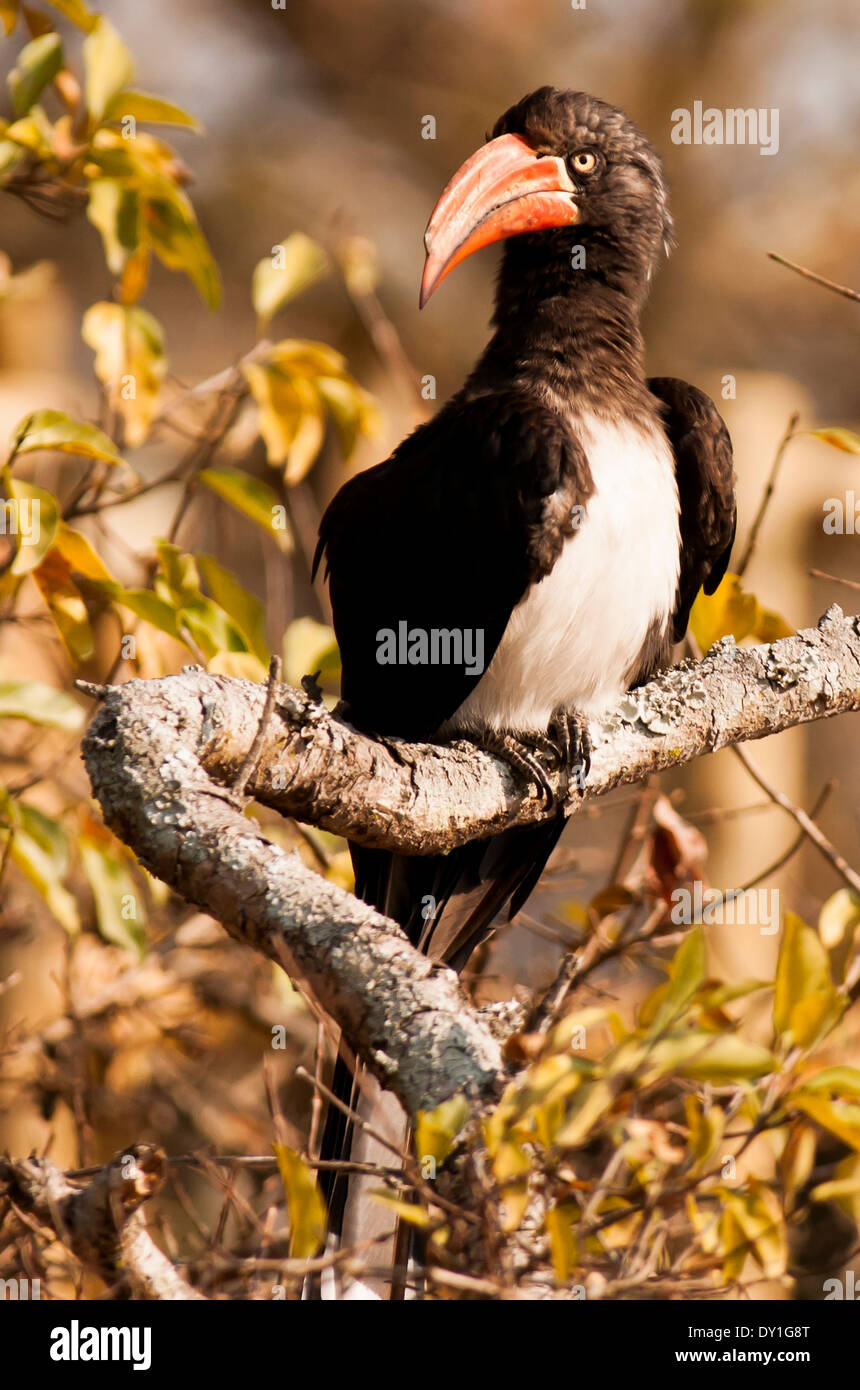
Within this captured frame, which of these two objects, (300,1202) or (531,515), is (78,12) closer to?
(531,515)

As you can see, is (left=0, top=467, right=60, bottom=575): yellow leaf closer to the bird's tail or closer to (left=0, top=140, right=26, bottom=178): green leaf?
(left=0, top=140, right=26, bottom=178): green leaf

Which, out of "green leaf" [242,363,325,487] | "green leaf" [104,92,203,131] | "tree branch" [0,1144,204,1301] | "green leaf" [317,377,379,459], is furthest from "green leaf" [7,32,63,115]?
"tree branch" [0,1144,204,1301]

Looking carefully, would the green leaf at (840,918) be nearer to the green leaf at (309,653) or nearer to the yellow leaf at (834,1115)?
the yellow leaf at (834,1115)

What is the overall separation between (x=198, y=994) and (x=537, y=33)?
4846 mm

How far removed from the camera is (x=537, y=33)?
6098 mm

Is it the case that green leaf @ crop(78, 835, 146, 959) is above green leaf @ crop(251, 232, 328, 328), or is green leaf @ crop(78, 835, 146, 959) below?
below

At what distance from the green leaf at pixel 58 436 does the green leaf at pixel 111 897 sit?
29.3 inches

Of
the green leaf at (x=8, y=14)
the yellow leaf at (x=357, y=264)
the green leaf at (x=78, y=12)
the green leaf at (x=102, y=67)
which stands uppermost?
the yellow leaf at (x=357, y=264)

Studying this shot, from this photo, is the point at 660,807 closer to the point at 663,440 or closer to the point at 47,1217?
the point at 663,440

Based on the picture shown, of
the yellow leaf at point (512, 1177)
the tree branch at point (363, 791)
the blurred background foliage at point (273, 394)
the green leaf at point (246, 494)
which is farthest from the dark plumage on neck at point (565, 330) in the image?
the yellow leaf at point (512, 1177)

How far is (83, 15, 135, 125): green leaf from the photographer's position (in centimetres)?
230

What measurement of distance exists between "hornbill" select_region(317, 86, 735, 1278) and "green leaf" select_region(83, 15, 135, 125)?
654 millimetres

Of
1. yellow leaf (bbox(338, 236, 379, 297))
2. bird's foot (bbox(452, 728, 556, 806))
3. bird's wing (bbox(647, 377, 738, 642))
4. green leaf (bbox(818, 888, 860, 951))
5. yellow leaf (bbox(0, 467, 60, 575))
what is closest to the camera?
green leaf (bbox(818, 888, 860, 951))

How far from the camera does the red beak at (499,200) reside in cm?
264
